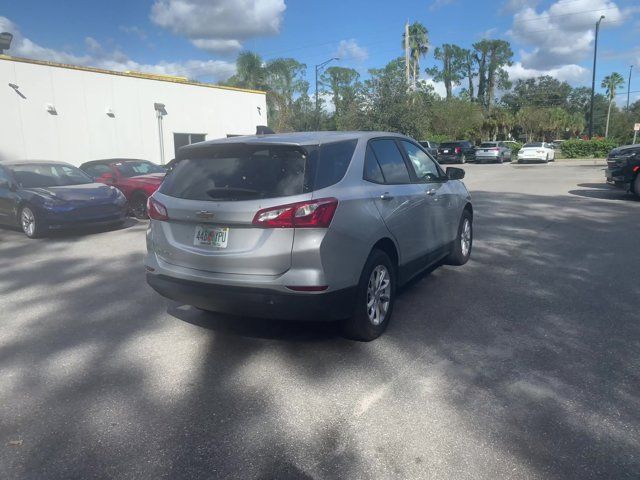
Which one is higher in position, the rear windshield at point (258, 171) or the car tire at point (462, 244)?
the rear windshield at point (258, 171)

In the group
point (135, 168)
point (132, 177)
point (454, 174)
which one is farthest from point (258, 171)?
point (135, 168)

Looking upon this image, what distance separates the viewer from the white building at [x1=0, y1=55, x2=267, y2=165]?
16.0 m

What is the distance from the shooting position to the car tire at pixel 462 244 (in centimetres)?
644

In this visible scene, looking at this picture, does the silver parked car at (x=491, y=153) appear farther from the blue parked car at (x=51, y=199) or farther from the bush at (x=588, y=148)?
the blue parked car at (x=51, y=199)

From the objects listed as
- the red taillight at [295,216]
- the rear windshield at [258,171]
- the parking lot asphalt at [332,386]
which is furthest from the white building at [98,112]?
the red taillight at [295,216]

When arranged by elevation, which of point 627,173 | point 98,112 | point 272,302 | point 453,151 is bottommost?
point 272,302

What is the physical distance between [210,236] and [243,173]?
54cm

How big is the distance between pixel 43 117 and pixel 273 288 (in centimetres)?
1621

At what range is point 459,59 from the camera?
86.6m

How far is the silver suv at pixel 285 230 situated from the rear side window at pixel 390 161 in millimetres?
23

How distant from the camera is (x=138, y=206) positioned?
1175 centimetres

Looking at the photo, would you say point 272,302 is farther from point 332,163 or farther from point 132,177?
point 132,177

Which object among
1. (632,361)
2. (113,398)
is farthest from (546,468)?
(113,398)

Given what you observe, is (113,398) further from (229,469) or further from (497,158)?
(497,158)
